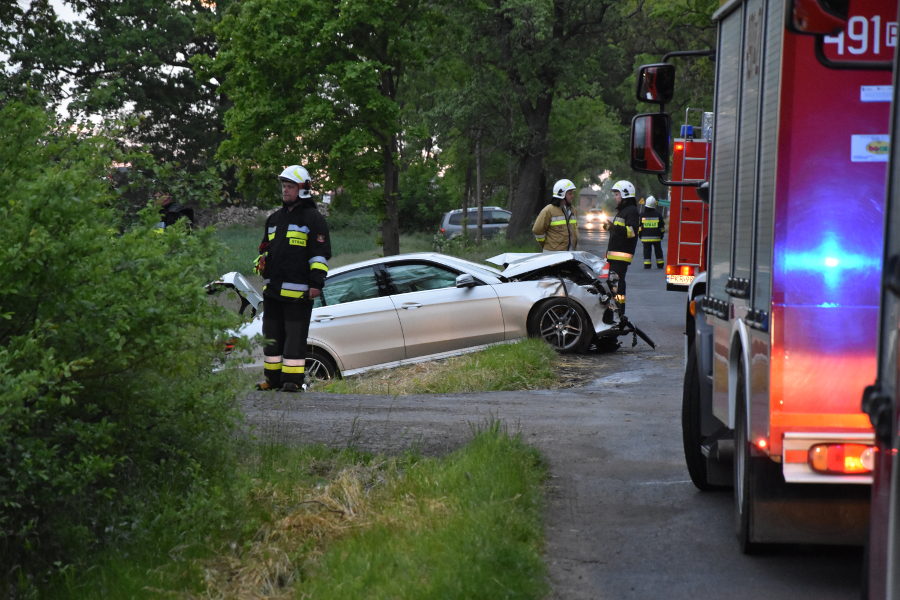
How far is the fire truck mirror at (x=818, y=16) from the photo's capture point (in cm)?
331

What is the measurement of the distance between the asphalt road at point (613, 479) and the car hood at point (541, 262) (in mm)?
1448

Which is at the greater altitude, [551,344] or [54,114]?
[54,114]

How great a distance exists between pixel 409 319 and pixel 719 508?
630 centimetres

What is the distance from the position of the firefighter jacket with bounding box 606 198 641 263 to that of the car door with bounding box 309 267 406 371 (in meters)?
4.82

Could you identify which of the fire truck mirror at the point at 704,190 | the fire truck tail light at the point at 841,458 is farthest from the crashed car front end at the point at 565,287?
the fire truck tail light at the point at 841,458

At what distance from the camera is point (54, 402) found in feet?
13.9

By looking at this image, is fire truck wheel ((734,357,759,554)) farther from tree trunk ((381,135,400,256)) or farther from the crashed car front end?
tree trunk ((381,135,400,256))

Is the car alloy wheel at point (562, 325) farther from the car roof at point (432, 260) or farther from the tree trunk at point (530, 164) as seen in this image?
the tree trunk at point (530, 164)

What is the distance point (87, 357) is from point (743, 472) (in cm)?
275

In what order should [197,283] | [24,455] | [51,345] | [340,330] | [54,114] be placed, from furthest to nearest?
[340,330] → [54,114] → [197,283] → [51,345] → [24,455]

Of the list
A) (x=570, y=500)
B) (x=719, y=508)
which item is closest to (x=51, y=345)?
(x=570, y=500)

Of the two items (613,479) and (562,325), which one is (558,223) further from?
(613,479)

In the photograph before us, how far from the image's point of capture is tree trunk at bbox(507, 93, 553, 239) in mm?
36156

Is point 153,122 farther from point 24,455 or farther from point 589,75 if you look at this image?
point 24,455
